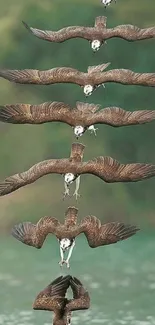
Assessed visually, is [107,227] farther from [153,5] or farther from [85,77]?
[153,5]

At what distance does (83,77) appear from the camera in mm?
7344

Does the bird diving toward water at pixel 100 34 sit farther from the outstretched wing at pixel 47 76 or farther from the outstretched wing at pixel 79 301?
the outstretched wing at pixel 79 301

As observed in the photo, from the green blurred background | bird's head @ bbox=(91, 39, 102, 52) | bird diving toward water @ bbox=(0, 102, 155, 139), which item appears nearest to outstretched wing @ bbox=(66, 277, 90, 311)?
bird diving toward water @ bbox=(0, 102, 155, 139)

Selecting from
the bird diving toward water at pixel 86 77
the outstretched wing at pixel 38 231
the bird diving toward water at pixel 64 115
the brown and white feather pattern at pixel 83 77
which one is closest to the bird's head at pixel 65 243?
the outstretched wing at pixel 38 231

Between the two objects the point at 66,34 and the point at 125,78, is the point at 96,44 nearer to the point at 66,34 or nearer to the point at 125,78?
the point at 66,34

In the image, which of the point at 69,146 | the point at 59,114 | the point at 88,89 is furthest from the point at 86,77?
the point at 69,146

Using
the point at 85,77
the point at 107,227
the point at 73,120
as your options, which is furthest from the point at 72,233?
the point at 85,77

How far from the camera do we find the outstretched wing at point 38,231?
6.36m

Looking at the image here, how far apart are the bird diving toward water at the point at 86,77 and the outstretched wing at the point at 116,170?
0.89 m

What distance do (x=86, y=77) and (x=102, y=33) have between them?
0.65 meters

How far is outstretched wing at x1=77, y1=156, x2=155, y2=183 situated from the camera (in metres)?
6.39

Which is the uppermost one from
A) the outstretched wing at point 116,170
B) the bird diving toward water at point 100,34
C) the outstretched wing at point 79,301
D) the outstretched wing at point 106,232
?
the bird diving toward water at point 100,34

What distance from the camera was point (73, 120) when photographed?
22.8 ft

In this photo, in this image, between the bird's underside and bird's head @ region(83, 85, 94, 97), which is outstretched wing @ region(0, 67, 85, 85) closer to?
bird's head @ region(83, 85, 94, 97)
